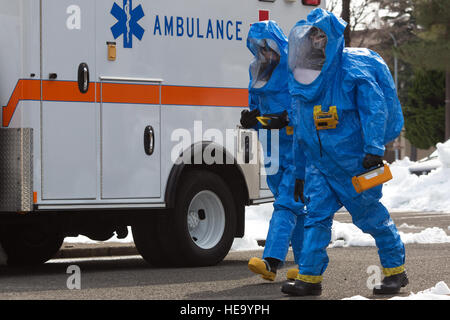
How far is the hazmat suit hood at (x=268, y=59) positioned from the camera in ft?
31.4

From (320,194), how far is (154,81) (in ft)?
10.6

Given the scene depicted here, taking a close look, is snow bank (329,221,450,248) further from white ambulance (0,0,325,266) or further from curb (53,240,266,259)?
curb (53,240,266,259)

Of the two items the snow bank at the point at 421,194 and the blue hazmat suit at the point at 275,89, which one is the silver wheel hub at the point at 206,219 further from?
the snow bank at the point at 421,194

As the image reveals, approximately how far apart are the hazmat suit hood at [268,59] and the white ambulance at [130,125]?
1470mm

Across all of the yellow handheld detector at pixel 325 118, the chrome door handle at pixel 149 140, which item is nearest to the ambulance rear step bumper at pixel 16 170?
the chrome door handle at pixel 149 140

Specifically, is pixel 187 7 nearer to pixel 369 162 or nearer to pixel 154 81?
pixel 154 81

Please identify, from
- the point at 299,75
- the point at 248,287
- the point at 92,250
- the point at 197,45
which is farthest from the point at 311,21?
the point at 92,250

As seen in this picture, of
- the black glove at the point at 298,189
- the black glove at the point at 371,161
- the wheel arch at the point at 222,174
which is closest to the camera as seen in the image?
the black glove at the point at 371,161

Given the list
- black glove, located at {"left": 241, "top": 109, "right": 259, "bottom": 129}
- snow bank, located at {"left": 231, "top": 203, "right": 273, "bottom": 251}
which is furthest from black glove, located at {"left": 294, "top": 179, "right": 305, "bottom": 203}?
snow bank, located at {"left": 231, "top": 203, "right": 273, "bottom": 251}

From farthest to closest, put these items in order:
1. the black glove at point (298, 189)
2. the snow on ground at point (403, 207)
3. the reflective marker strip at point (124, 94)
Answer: the snow on ground at point (403, 207) → the reflective marker strip at point (124, 94) → the black glove at point (298, 189)

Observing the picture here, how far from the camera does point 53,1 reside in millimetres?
9914

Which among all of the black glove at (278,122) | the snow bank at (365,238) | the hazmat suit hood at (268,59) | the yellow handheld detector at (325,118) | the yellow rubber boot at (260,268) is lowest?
the snow bank at (365,238)

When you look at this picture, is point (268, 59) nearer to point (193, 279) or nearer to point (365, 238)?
point (193, 279)

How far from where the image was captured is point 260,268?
29.3ft
